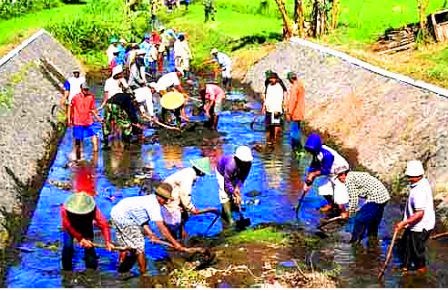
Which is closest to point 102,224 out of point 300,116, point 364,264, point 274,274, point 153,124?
point 274,274

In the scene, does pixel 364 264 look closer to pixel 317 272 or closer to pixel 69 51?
pixel 317 272

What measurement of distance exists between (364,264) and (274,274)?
5.04 feet

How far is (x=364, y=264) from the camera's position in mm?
12812

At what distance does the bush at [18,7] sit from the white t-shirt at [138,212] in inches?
1441

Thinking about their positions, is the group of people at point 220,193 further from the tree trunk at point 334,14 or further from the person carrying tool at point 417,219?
the tree trunk at point 334,14

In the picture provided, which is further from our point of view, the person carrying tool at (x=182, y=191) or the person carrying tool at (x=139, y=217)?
the person carrying tool at (x=182, y=191)

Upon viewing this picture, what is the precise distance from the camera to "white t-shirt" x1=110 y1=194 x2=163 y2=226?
1147 centimetres

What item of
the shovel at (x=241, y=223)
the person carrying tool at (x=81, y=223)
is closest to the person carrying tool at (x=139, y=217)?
the person carrying tool at (x=81, y=223)

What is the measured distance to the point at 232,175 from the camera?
14117 mm

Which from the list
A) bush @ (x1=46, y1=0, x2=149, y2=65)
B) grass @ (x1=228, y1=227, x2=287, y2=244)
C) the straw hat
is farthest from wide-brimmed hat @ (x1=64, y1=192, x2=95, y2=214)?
bush @ (x1=46, y1=0, x2=149, y2=65)

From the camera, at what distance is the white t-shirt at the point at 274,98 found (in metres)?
20.1

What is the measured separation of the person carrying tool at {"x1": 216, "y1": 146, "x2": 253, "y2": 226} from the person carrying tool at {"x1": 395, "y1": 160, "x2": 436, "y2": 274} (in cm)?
306

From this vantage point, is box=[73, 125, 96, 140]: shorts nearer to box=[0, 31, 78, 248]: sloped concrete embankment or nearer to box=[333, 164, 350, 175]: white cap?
box=[0, 31, 78, 248]: sloped concrete embankment

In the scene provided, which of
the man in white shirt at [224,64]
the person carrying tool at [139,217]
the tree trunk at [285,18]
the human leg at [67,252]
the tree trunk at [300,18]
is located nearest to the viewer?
the person carrying tool at [139,217]
